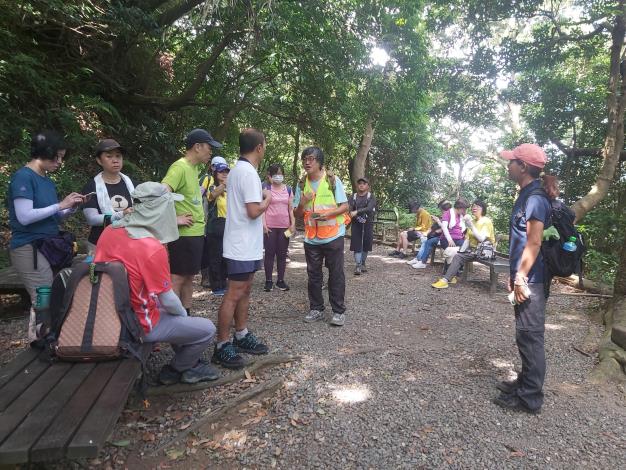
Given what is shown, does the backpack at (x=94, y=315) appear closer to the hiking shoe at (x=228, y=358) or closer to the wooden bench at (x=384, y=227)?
the hiking shoe at (x=228, y=358)

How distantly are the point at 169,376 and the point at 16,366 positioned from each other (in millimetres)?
983

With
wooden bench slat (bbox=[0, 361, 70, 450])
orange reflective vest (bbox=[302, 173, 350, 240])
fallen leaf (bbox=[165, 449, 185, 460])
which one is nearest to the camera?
wooden bench slat (bbox=[0, 361, 70, 450])

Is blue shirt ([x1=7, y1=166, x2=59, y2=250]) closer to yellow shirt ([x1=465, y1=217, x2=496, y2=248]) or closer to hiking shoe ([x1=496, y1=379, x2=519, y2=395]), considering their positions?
hiking shoe ([x1=496, y1=379, x2=519, y2=395])

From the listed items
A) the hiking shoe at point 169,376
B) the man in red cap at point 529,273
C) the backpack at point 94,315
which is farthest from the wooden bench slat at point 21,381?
the man in red cap at point 529,273

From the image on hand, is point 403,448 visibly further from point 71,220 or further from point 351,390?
point 71,220

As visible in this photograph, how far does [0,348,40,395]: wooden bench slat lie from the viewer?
2115 mm

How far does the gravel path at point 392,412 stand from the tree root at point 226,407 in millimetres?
54

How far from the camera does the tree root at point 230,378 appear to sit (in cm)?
286

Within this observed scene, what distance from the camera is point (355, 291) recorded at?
6.31 meters

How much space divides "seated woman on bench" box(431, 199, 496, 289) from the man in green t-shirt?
15.1 feet

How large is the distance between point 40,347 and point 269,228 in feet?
12.1

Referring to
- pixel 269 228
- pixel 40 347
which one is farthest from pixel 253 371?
pixel 269 228

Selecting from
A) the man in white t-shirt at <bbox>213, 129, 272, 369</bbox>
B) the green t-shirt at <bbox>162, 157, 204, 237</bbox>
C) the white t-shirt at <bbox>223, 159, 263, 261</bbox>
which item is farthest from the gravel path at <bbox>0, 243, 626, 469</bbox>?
the green t-shirt at <bbox>162, 157, 204, 237</bbox>

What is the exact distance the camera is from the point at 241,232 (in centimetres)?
323
